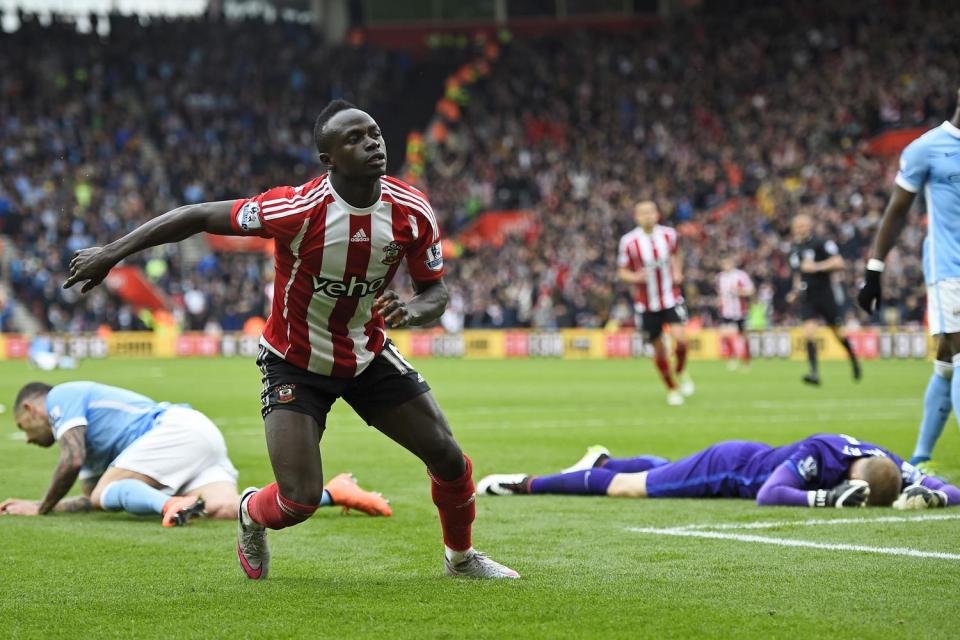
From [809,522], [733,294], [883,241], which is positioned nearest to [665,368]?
[733,294]

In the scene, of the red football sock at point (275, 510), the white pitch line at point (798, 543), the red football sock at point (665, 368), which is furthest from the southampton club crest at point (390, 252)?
the red football sock at point (665, 368)

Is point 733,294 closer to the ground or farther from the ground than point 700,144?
closer to the ground

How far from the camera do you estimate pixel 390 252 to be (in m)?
5.70

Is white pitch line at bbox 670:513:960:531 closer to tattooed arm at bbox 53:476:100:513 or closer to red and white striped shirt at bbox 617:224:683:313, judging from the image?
tattooed arm at bbox 53:476:100:513

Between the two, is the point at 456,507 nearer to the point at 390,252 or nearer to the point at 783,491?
the point at 390,252

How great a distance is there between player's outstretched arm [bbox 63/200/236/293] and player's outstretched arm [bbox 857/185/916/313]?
3464 mm

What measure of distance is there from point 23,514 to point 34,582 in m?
2.37

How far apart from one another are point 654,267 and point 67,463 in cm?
1147

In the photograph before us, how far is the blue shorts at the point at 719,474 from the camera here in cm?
831

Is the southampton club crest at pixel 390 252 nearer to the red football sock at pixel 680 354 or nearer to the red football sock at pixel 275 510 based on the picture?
the red football sock at pixel 275 510

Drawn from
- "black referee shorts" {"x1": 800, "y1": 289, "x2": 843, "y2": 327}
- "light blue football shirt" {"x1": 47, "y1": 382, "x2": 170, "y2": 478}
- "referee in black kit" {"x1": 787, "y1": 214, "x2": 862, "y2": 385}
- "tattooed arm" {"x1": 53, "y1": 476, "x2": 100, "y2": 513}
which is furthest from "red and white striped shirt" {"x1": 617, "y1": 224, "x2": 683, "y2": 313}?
"tattooed arm" {"x1": 53, "y1": 476, "x2": 100, "y2": 513}

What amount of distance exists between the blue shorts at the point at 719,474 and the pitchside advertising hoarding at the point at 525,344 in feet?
71.2

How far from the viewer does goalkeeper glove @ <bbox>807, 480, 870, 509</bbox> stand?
7.64 metres

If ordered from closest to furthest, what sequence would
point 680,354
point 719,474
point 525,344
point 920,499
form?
point 920,499
point 719,474
point 680,354
point 525,344
